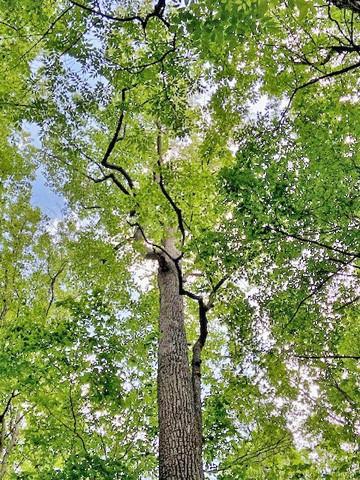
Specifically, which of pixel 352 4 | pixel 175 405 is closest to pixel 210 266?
pixel 175 405

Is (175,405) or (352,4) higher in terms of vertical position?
(352,4)

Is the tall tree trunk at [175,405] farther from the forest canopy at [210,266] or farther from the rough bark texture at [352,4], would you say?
the rough bark texture at [352,4]

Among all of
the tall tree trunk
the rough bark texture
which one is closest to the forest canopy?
the tall tree trunk

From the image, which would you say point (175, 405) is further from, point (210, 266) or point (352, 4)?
point (352, 4)

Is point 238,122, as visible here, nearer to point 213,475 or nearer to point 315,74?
point 315,74

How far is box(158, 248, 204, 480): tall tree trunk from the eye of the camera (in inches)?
172

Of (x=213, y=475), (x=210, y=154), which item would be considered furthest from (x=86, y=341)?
(x=210, y=154)

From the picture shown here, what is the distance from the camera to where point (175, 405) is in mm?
5000

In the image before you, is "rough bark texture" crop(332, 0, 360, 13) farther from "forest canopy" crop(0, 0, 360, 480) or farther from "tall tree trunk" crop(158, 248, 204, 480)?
"tall tree trunk" crop(158, 248, 204, 480)

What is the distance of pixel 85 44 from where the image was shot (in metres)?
4.83

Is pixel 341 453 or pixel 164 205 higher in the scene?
pixel 164 205

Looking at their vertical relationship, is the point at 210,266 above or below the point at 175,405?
above

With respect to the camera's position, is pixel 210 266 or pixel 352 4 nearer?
pixel 352 4

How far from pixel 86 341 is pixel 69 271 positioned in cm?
415
